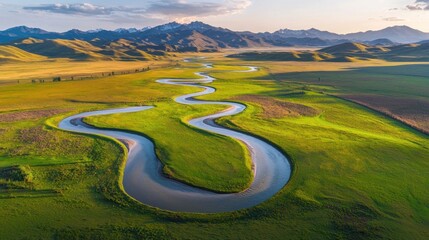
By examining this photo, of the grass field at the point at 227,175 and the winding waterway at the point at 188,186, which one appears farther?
the winding waterway at the point at 188,186

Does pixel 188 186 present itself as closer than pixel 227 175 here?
Yes

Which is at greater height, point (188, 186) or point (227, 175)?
point (227, 175)

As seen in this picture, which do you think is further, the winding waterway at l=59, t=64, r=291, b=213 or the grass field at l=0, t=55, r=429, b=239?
the winding waterway at l=59, t=64, r=291, b=213

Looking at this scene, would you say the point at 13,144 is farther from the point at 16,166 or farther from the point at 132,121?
the point at 132,121

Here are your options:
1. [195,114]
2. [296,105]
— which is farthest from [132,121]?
[296,105]
